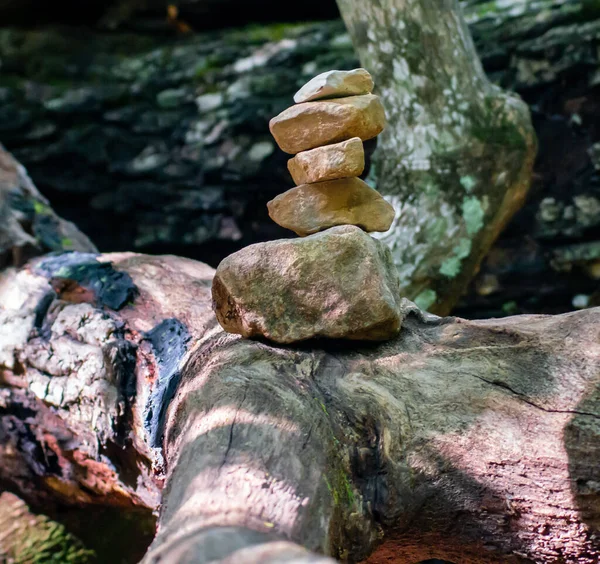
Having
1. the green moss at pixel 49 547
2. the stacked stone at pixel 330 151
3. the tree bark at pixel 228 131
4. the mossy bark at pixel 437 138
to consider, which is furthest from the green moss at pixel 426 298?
the green moss at pixel 49 547

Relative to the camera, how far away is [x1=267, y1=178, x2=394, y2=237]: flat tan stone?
1.46 m

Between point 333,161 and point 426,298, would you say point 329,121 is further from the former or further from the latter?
point 426,298

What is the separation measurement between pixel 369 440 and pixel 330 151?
24.5 inches

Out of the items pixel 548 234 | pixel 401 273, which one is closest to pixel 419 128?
pixel 401 273

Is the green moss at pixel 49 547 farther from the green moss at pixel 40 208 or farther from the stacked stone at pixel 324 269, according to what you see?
the stacked stone at pixel 324 269

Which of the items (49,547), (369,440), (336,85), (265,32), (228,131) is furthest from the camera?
(265,32)

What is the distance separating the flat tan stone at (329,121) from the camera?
4.49ft

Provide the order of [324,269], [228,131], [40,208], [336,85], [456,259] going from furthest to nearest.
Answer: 1. [228,131]
2. [456,259]
3. [40,208]
4. [336,85]
5. [324,269]

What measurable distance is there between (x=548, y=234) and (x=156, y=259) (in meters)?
1.66

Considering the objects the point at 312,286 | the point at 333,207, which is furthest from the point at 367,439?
the point at 333,207

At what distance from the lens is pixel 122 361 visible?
150cm

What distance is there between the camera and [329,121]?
139 centimetres

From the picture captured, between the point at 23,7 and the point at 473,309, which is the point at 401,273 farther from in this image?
the point at 23,7

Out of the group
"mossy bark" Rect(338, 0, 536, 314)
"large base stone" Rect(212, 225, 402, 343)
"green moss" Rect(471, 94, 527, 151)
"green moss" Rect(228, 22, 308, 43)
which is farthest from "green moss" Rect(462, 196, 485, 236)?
"green moss" Rect(228, 22, 308, 43)
